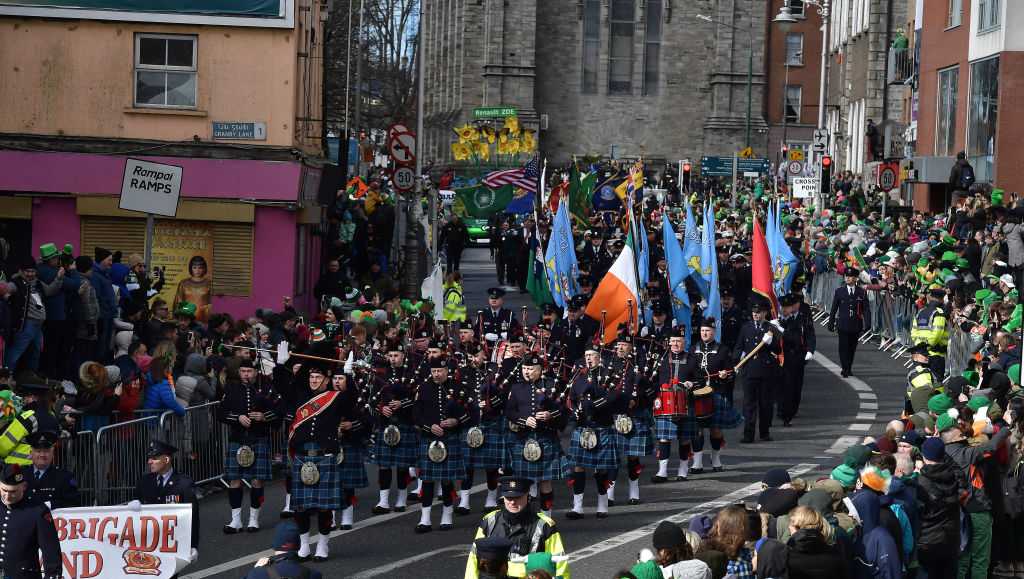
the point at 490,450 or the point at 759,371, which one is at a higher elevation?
the point at 759,371

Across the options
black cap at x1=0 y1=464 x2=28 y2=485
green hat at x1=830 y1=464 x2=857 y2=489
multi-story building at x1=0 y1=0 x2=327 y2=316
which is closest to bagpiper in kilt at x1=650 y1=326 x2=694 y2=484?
green hat at x1=830 y1=464 x2=857 y2=489

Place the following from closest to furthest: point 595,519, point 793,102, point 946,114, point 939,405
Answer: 1. point 939,405
2. point 595,519
3. point 946,114
4. point 793,102

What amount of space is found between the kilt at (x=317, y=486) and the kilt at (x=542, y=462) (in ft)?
6.27

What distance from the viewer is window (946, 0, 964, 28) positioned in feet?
133

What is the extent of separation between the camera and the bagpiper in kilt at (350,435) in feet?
49.9

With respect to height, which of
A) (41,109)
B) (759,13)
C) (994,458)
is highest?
(759,13)

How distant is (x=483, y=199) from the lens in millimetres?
34875

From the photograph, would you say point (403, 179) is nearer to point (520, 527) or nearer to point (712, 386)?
point (712, 386)

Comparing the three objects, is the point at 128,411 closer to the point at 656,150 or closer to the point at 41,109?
the point at 41,109

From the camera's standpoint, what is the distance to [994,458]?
13734mm

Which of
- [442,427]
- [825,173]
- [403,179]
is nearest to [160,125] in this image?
[403,179]

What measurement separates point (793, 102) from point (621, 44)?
10.1 metres

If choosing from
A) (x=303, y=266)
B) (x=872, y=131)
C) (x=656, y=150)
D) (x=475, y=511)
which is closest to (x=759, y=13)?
(x=656, y=150)

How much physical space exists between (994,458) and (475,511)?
523cm
